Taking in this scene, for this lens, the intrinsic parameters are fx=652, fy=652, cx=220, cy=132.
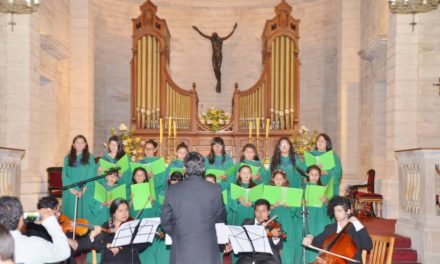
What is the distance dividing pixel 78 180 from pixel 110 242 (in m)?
2.22

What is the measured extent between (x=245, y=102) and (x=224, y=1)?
3.39 meters

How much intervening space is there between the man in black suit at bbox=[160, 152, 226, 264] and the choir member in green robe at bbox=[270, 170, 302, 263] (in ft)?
7.78

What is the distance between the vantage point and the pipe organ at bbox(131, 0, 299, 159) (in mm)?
13914

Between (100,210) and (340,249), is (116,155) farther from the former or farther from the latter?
(340,249)

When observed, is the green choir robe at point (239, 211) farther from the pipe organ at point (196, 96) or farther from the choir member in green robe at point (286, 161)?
the pipe organ at point (196, 96)

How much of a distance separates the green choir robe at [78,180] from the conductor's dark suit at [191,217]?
3351mm

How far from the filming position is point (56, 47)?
12.3 meters

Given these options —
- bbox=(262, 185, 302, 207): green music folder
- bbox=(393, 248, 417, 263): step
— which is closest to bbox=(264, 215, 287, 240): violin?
bbox=(262, 185, 302, 207): green music folder

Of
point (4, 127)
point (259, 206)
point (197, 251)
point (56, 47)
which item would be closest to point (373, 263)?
point (259, 206)

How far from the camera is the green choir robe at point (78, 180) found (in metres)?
8.12

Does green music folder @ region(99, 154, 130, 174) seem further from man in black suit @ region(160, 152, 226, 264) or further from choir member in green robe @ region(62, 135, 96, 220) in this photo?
man in black suit @ region(160, 152, 226, 264)

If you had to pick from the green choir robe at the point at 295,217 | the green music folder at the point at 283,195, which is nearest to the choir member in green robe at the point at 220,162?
the green choir robe at the point at 295,217

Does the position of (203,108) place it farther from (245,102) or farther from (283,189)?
(283,189)

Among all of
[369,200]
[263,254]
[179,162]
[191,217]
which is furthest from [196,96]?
[191,217]
